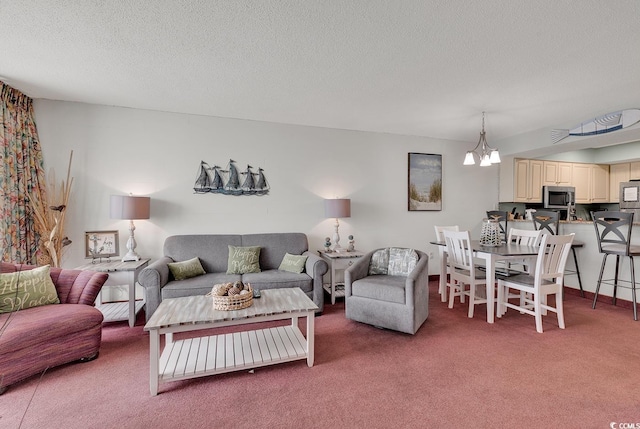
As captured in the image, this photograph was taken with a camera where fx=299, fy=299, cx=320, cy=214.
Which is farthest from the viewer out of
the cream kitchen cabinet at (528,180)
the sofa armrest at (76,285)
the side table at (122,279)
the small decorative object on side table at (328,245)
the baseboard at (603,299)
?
the cream kitchen cabinet at (528,180)

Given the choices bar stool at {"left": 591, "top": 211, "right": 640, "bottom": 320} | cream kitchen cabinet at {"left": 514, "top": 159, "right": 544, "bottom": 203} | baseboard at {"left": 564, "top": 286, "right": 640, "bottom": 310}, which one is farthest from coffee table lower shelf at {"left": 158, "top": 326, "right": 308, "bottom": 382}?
cream kitchen cabinet at {"left": 514, "top": 159, "right": 544, "bottom": 203}

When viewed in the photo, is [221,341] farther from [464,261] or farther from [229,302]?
[464,261]

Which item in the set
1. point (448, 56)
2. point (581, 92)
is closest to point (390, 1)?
point (448, 56)

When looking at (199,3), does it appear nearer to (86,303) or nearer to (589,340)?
(86,303)

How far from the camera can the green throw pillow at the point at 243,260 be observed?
136 inches

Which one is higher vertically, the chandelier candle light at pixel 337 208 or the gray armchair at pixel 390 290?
the chandelier candle light at pixel 337 208

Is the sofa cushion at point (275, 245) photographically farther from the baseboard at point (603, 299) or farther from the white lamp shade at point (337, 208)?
the baseboard at point (603, 299)

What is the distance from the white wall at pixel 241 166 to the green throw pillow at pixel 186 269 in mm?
640

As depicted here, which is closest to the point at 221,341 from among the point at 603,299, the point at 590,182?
the point at 603,299

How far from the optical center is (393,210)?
4.79 meters

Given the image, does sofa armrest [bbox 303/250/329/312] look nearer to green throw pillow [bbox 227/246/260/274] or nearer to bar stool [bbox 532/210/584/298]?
green throw pillow [bbox 227/246/260/274]

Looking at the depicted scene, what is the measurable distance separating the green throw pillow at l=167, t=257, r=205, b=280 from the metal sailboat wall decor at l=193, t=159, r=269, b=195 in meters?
1.00

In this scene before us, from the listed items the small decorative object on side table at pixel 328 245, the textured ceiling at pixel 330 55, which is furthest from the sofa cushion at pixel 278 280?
the textured ceiling at pixel 330 55

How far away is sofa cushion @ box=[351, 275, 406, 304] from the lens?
2.83 meters
